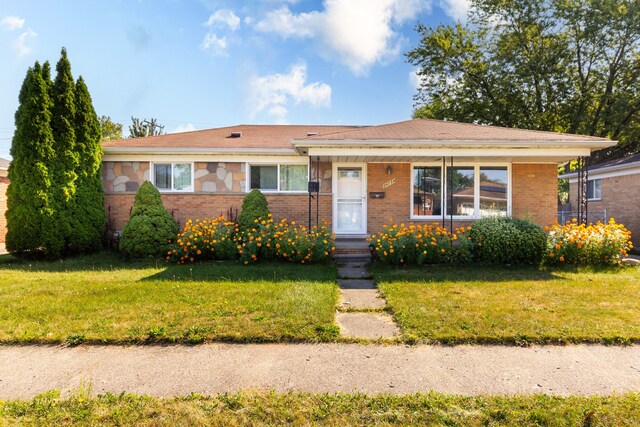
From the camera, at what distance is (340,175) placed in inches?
434

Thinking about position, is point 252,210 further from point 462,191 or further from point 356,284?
point 462,191

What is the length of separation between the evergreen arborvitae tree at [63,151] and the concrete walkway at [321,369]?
21.5 feet

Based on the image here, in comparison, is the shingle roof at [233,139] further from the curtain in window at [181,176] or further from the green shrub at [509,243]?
the green shrub at [509,243]

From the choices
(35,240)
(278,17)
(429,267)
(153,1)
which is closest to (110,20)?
(153,1)

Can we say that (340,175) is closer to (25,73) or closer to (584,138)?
(584,138)

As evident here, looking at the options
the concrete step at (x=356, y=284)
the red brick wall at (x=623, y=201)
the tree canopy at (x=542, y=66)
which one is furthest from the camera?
the tree canopy at (x=542, y=66)

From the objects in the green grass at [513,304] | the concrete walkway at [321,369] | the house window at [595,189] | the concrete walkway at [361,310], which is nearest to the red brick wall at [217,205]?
the concrete walkway at [361,310]

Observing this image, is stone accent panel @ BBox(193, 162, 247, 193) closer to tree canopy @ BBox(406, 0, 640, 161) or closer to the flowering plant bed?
the flowering plant bed

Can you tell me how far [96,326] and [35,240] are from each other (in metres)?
6.61

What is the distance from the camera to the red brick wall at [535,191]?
34.9 ft

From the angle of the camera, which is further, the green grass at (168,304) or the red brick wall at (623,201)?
the red brick wall at (623,201)

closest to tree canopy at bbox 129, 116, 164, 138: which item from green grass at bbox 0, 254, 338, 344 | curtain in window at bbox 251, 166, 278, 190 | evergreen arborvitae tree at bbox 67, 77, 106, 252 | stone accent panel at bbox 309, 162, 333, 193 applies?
evergreen arborvitae tree at bbox 67, 77, 106, 252

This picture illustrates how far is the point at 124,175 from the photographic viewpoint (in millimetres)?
11070

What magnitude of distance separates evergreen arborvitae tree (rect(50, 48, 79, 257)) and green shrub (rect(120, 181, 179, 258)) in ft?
5.01
